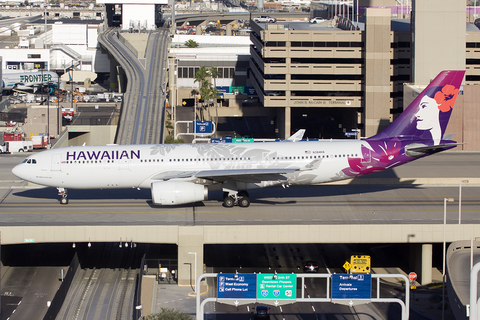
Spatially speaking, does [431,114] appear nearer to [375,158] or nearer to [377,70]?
[375,158]

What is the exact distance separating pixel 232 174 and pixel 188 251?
777 cm

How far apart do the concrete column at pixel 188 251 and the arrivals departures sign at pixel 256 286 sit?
1533 centimetres

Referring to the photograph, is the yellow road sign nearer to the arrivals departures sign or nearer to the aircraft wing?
the aircraft wing

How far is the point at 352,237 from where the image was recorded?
48.5 m

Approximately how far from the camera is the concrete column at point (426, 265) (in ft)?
162

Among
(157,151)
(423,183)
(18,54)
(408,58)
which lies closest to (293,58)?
(408,58)

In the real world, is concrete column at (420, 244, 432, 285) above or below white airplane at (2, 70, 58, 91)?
below

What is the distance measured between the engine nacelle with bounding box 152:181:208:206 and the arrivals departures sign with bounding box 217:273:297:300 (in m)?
19.2

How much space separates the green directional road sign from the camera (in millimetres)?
32625

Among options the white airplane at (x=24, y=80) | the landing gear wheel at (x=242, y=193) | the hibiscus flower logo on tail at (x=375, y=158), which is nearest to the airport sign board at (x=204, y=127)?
the landing gear wheel at (x=242, y=193)

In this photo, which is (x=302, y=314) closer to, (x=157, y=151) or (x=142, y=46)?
(x=157, y=151)

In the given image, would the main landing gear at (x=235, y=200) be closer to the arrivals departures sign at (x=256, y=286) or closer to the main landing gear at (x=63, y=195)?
the main landing gear at (x=63, y=195)

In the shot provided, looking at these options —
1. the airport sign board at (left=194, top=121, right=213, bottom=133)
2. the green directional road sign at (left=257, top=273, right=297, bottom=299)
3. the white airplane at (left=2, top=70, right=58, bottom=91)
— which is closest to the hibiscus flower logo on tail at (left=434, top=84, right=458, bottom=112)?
the green directional road sign at (left=257, top=273, right=297, bottom=299)

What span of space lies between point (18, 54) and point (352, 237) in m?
149
